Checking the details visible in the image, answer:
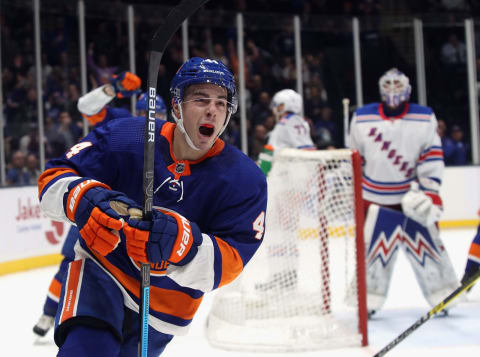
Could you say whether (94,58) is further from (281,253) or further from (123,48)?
(281,253)

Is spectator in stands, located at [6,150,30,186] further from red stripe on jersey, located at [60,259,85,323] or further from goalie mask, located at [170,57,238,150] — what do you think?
goalie mask, located at [170,57,238,150]

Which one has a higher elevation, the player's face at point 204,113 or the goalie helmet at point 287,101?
the goalie helmet at point 287,101

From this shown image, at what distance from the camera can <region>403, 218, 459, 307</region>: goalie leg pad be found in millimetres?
3504

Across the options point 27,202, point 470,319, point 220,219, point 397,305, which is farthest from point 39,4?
point 220,219

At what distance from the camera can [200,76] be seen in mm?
1600

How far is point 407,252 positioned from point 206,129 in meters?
2.26

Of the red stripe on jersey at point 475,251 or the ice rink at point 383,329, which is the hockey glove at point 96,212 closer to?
the red stripe on jersey at point 475,251

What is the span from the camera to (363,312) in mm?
3057

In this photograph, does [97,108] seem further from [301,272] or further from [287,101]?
[287,101]

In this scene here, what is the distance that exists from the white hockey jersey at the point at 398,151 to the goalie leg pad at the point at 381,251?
123 millimetres

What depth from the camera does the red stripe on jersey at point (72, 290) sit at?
157cm

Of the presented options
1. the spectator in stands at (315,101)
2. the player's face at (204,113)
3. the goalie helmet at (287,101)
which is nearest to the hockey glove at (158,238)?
the player's face at (204,113)

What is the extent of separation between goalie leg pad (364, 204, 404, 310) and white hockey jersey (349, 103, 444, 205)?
0.12m

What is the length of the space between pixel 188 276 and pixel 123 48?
219 inches
